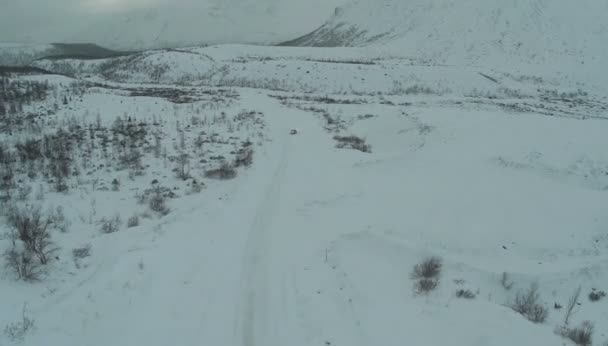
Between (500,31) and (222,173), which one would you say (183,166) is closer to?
(222,173)

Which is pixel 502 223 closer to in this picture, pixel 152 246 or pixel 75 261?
pixel 152 246

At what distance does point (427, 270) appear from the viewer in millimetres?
6641

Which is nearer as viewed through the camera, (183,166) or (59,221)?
(59,221)

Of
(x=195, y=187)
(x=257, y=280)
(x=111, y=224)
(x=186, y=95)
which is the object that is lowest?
(x=257, y=280)

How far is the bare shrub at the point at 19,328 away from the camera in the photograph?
4.64 metres

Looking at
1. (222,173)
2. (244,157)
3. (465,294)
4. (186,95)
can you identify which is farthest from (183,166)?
(186,95)

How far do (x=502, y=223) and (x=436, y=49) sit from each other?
76834 mm

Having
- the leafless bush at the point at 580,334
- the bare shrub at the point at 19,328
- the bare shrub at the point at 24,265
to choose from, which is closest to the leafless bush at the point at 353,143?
the leafless bush at the point at 580,334

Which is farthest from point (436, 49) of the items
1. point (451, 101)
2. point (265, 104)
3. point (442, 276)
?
point (442, 276)

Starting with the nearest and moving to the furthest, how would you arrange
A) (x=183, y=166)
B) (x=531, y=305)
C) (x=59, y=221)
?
(x=531, y=305)
(x=59, y=221)
(x=183, y=166)

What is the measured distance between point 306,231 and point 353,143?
8.99 meters

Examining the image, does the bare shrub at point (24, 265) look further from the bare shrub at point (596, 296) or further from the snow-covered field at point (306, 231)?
the bare shrub at point (596, 296)

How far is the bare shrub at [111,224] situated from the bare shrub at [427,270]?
18.8 ft

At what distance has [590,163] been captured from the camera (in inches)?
444
